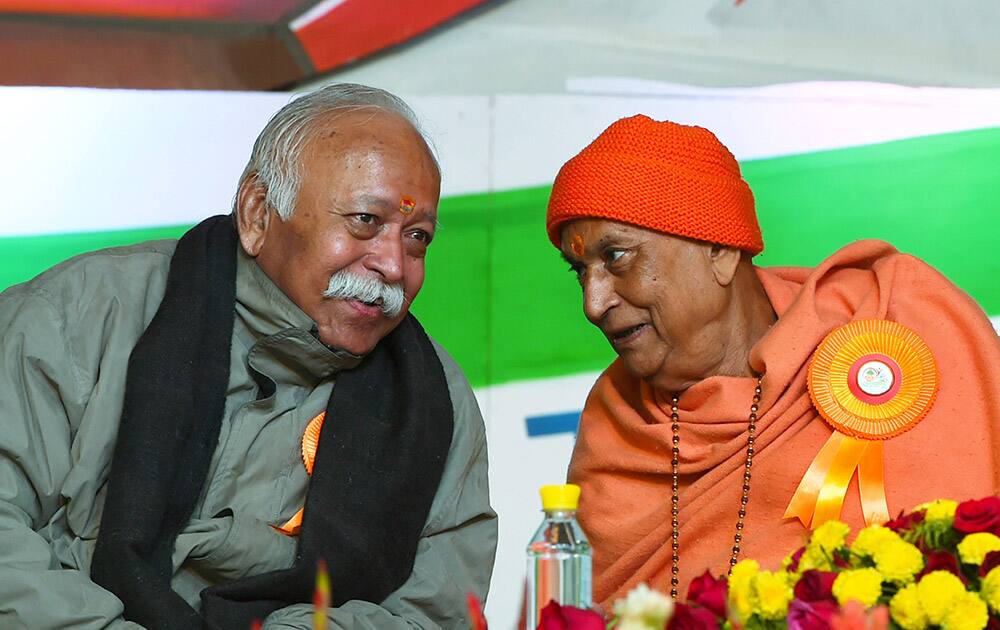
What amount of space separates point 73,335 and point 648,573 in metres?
1.14

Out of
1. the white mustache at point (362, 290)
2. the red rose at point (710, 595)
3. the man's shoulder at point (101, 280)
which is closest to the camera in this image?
the red rose at point (710, 595)

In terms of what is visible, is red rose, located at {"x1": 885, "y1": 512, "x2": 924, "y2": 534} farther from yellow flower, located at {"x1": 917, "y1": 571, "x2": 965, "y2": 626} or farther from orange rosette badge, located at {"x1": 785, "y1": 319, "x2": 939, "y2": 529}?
orange rosette badge, located at {"x1": 785, "y1": 319, "x2": 939, "y2": 529}

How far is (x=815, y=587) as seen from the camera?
1589 millimetres

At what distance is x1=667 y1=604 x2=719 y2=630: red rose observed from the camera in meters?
1.56

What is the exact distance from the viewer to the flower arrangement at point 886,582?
152 centimetres

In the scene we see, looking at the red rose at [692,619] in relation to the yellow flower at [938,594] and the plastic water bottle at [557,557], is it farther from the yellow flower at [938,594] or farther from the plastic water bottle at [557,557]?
the plastic water bottle at [557,557]

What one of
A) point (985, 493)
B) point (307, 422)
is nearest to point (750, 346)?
point (985, 493)

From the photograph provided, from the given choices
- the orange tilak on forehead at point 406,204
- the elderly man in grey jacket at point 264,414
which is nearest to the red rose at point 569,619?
the elderly man in grey jacket at point 264,414

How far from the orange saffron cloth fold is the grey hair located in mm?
706

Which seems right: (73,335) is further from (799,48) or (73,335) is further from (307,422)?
(799,48)

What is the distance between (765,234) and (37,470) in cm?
235

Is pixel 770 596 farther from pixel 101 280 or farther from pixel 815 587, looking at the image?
pixel 101 280

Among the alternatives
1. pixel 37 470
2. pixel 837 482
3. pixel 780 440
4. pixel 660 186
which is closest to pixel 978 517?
pixel 837 482

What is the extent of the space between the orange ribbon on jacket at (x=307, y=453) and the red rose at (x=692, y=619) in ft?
4.11
